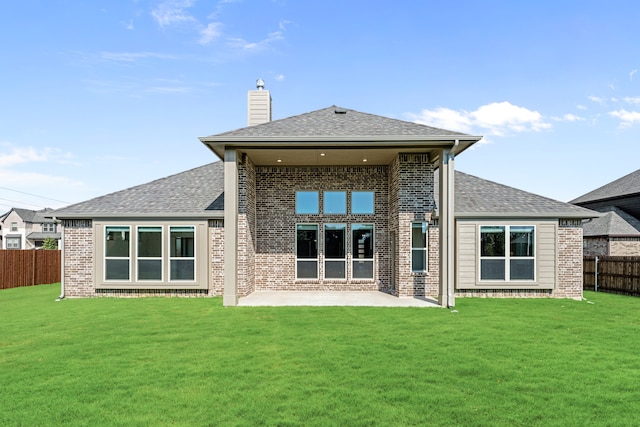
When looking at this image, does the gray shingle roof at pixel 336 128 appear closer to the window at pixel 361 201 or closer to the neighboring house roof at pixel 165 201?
the window at pixel 361 201

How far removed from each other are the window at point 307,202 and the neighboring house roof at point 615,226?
1425 centimetres

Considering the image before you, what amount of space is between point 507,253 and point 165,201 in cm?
1156

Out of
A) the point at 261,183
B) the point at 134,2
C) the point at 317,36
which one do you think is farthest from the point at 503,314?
the point at 134,2

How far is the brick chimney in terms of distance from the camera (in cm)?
1619

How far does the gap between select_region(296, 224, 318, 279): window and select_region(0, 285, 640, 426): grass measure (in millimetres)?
4132

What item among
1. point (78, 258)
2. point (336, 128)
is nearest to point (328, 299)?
point (336, 128)

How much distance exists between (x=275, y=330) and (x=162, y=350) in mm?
2229

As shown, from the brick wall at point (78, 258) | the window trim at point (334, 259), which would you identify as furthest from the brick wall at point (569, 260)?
the brick wall at point (78, 258)

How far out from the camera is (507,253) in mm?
12492

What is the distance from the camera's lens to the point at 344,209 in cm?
1405

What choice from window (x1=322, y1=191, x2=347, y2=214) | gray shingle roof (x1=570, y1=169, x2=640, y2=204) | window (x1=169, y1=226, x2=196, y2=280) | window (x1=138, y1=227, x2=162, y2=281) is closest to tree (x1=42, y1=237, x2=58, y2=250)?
window (x1=138, y1=227, x2=162, y2=281)

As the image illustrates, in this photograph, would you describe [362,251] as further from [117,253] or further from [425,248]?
[117,253]

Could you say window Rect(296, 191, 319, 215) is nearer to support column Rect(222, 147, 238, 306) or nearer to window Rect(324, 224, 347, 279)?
window Rect(324, 224, 347, 279)

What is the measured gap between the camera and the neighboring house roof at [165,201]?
1260cm
